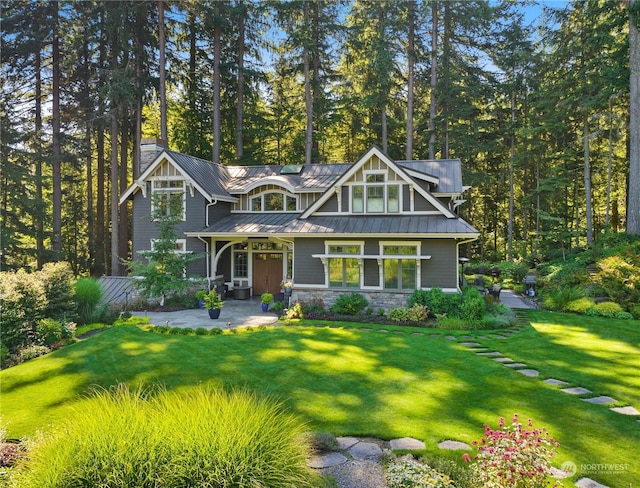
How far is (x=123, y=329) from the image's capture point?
11.1m

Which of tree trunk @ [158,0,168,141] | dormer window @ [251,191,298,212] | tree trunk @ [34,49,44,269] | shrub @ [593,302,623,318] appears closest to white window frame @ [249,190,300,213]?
dormer window @ [251,191,298,212]

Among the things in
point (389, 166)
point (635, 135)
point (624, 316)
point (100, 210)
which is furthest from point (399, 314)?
point (100, 210)

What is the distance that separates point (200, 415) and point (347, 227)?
11.9m

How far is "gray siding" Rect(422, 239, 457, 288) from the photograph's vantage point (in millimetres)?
14320

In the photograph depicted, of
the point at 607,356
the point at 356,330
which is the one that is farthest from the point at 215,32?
the point at 607,356

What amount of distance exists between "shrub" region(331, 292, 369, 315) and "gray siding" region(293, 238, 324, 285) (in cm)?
124

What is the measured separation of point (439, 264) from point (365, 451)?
10508mm

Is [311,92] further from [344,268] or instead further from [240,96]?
[344,268]

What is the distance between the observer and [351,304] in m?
14.6

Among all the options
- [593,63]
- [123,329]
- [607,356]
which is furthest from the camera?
[593,63]

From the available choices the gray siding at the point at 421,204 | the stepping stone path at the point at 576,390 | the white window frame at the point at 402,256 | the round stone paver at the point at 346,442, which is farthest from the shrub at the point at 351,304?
the round stone paver at the point at 346,442

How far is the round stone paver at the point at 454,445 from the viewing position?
4848 millimetres

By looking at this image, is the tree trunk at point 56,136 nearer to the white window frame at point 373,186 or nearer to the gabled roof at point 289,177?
the gabled roof at point 289,177

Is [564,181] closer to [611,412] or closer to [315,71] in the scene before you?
[315,71]
